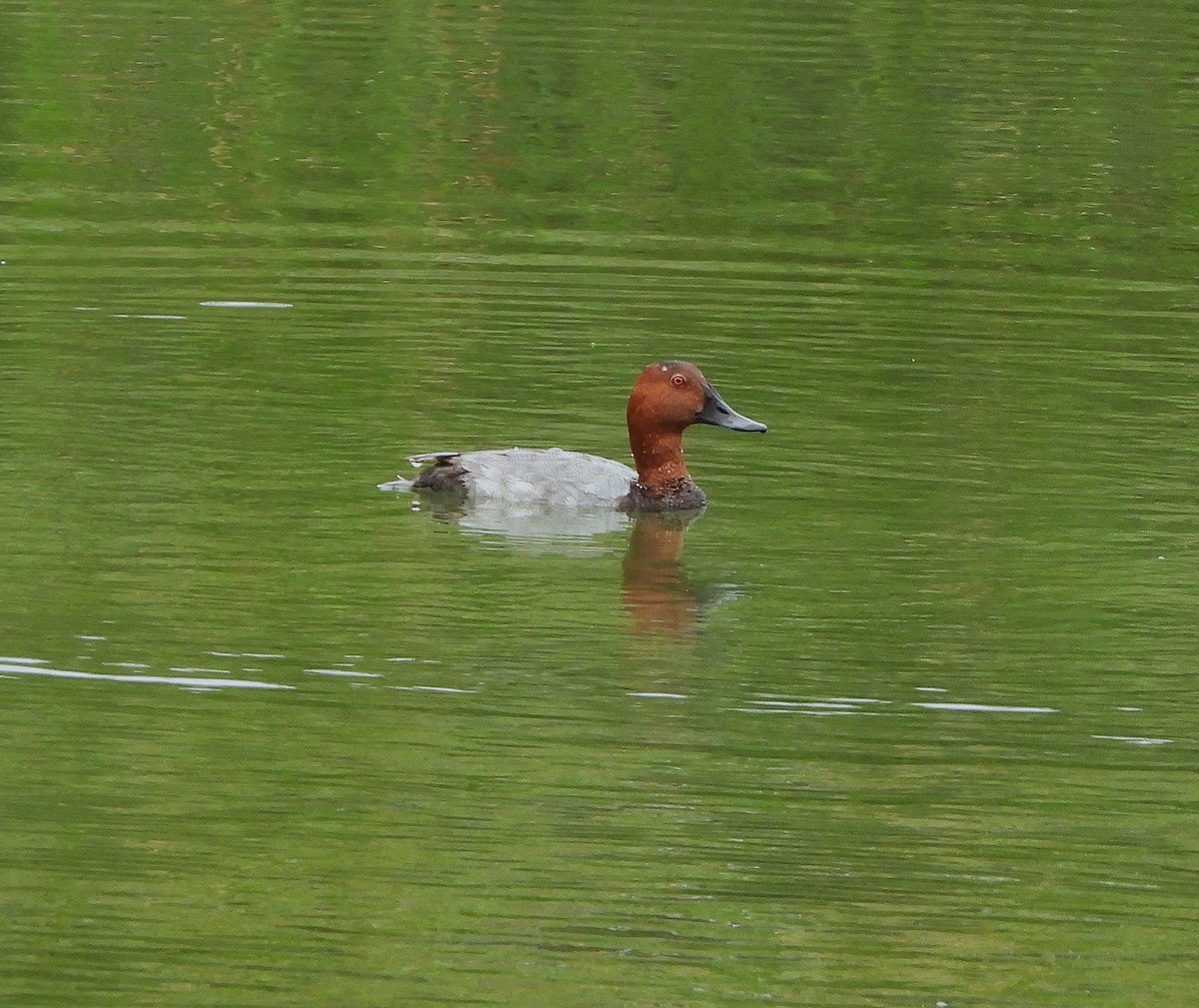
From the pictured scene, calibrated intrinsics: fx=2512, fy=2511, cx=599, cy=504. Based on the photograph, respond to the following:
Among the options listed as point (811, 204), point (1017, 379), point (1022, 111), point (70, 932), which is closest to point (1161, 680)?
point (70, 932)

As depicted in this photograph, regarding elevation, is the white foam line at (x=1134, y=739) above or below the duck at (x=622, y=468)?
below

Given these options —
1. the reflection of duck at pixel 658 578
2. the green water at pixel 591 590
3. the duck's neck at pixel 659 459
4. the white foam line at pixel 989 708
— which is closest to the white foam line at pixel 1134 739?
the green water at pixel 591 590

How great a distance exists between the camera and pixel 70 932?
6609 millimetres

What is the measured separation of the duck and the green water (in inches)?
9.5

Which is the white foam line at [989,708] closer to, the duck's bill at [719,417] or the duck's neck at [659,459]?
the duck's neck at [659,459]

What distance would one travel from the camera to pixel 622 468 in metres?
11.5

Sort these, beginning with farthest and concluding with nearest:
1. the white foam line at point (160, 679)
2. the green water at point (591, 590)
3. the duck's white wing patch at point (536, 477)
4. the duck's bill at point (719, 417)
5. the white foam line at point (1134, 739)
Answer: the duck's bill at point (719, 417) < the duck's white wing patch at point (536, 477) < the white foam line at point (160, 679) < the white foam line at point (1134, 739) < the green water at point (591, 590)

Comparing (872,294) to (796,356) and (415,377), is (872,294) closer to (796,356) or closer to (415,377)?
(796,356)

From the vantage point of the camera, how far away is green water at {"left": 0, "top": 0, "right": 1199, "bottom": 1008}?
6.75m

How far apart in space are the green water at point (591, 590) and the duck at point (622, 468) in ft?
0.79

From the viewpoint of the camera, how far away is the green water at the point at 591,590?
6746 mm

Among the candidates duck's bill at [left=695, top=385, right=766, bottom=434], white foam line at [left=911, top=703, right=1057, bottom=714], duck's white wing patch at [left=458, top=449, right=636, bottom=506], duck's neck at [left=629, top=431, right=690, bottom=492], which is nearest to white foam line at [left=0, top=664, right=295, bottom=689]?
white foam line at [left=911, top=703, right=1057, bottom=714]

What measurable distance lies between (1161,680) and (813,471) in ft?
10.3

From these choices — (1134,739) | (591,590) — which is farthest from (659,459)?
(1134,739)
